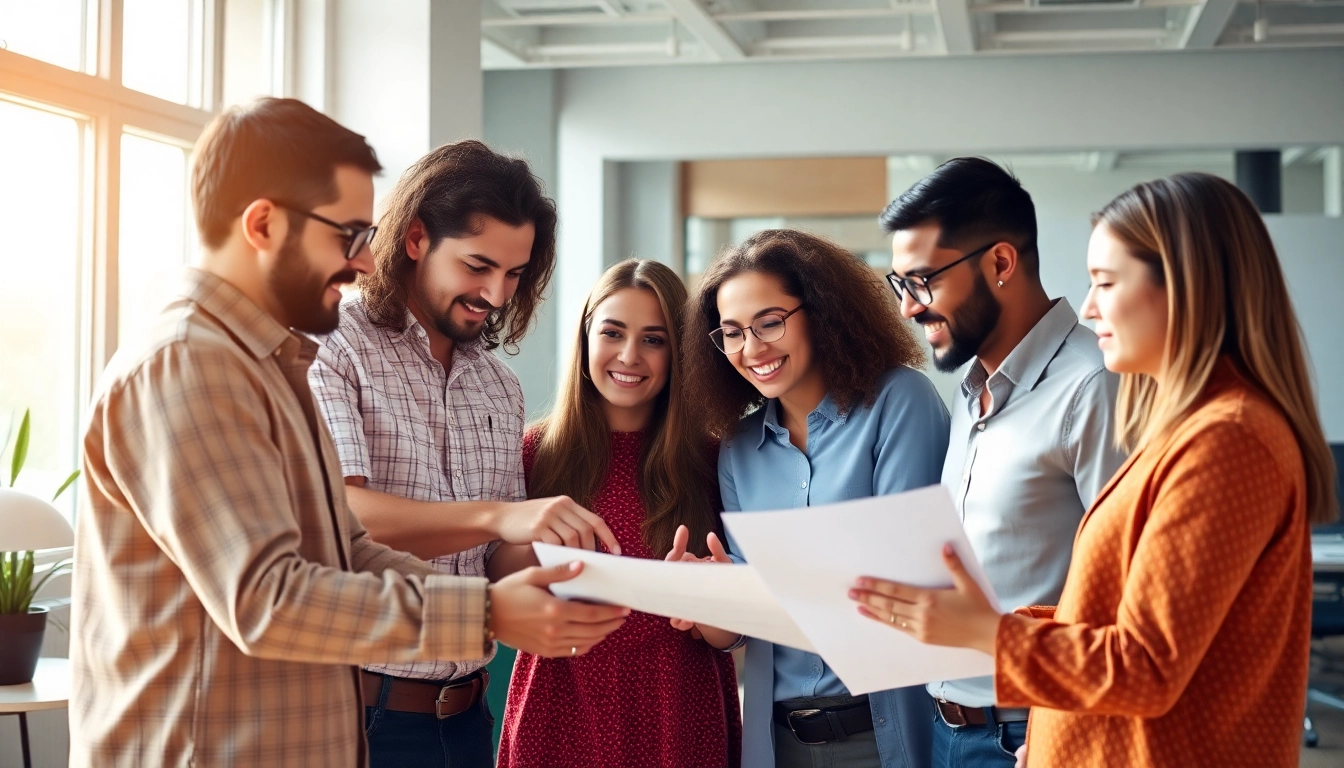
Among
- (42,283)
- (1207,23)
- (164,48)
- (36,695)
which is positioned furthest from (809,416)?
(1207,23)

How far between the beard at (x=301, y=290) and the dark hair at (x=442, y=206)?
577 mm

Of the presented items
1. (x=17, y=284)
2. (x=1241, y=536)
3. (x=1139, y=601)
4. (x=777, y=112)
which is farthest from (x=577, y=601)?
(x=777, y=112)

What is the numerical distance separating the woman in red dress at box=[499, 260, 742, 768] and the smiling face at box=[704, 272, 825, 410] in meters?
0.16

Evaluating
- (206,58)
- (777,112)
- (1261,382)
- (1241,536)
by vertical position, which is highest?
(777,112)

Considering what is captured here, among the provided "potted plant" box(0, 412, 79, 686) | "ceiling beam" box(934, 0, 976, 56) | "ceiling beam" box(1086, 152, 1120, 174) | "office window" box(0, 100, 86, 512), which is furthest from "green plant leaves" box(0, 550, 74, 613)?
"ceiling beam" box(1086, 152, 1120, 174)

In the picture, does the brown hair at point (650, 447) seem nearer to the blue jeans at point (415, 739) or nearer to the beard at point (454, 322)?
the beard at point (454, 322)

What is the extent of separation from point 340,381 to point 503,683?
151cm

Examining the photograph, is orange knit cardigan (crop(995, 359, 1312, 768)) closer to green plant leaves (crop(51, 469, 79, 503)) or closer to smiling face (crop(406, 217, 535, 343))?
smiling face (crop(406, 217, 535, 343))

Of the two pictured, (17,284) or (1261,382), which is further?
(17,284)

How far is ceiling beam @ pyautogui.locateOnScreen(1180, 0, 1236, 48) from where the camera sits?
5503 millimetres

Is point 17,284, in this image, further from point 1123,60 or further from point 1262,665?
point 1123,60

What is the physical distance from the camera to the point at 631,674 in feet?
6.97

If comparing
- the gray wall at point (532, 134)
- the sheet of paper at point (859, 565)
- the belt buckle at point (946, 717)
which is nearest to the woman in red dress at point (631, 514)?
the belt buckle at point (946, 717)

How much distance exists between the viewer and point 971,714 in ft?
6.06
